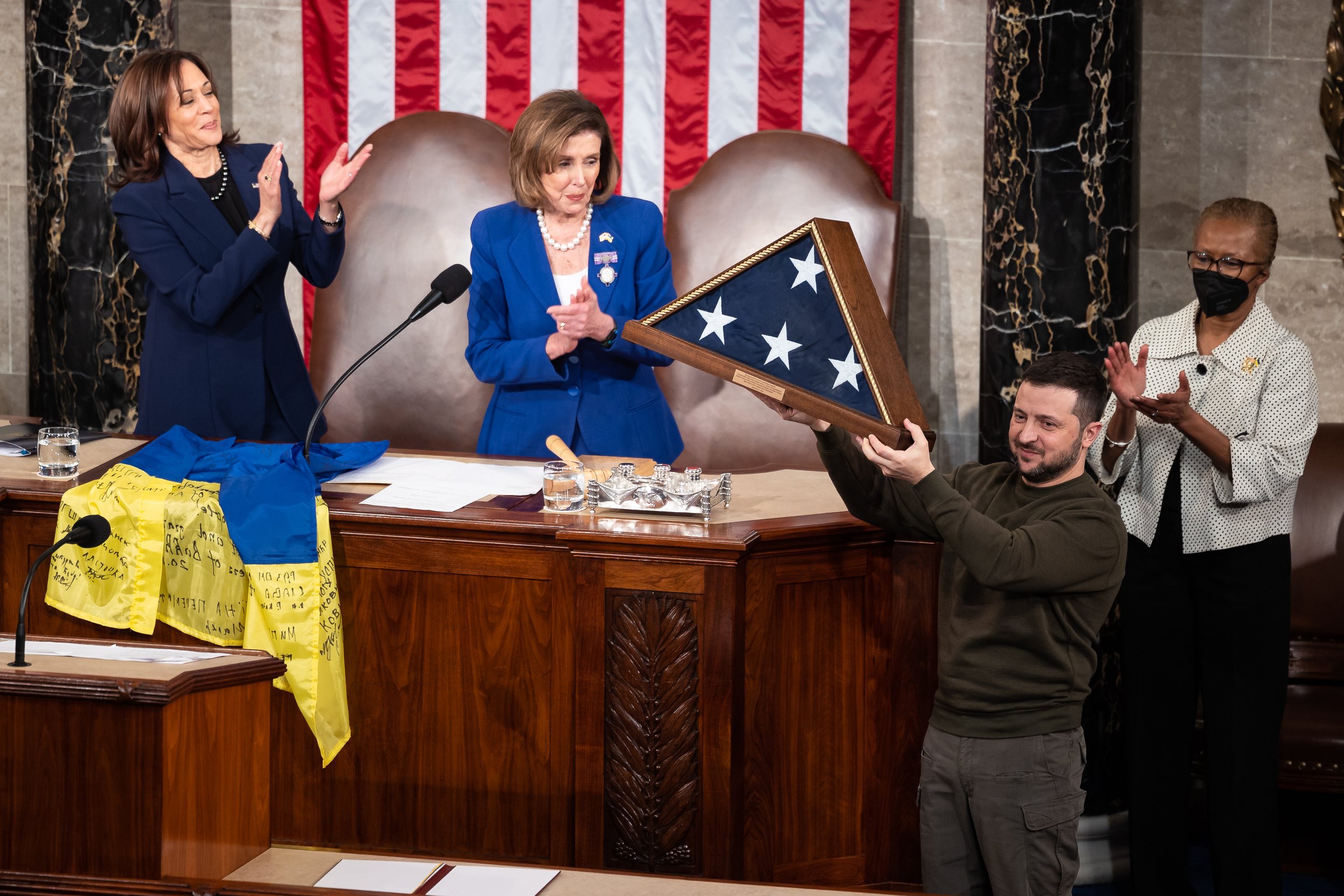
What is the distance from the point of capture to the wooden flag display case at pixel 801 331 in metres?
2.78

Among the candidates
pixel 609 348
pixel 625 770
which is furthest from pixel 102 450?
pixel 625 770

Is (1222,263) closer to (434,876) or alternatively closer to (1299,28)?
(1299,28)

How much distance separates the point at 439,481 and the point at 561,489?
442mm

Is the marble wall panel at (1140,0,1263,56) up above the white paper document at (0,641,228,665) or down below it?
above

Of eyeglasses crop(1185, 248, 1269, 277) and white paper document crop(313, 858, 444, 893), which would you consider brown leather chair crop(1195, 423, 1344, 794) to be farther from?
white paper document crop(313, 858, 444, 893)

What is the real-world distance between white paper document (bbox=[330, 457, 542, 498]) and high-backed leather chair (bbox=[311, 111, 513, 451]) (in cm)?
175

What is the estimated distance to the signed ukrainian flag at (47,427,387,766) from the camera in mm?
2986

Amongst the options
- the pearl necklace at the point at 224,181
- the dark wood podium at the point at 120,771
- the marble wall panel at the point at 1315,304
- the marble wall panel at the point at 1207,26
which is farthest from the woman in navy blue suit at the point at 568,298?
the marble wall panel at the point at 1315,304

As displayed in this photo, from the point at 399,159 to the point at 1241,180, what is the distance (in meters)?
3.15

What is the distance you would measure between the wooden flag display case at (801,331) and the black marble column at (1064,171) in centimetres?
176

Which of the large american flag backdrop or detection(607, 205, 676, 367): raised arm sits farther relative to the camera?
the large american flag backdrop

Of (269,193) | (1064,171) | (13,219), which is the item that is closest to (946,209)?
(1064,171)

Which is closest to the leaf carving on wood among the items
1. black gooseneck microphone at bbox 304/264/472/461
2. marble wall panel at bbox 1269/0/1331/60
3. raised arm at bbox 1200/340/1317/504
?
black gooseneck microphone at bbox 304/264/472/461

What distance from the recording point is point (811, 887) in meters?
1.98
